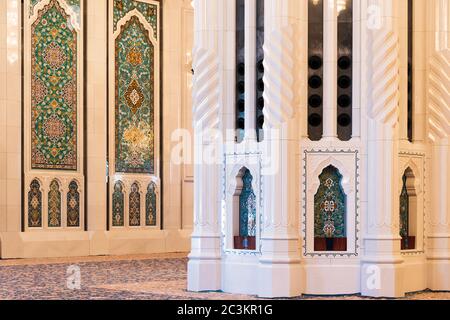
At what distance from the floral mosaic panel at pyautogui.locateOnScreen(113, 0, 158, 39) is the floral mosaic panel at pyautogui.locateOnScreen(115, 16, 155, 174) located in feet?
0.68

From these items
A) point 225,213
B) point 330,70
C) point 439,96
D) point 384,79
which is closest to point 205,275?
point 225,213

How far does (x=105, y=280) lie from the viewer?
1120 cm

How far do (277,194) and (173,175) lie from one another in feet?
32.4

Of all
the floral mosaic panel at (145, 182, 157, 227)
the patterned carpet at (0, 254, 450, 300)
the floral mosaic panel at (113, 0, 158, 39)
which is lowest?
the patterned carpet at (0, 254, 450, 300)

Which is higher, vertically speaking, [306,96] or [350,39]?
[350,39]

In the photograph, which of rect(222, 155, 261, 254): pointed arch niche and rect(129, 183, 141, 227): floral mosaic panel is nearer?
rect(222, 155, 261, 254): pointed arch niche

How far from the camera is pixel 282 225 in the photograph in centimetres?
897

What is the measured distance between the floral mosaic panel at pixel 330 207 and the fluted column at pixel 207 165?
3.62ft

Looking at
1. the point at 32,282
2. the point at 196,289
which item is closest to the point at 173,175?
the point at 32,282

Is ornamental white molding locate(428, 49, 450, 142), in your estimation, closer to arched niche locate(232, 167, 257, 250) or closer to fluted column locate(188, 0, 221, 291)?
arched niche locate(232, 167, 257, 250)

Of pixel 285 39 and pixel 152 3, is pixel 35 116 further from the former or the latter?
pixel 285 39

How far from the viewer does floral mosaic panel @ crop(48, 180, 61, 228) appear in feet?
54.1

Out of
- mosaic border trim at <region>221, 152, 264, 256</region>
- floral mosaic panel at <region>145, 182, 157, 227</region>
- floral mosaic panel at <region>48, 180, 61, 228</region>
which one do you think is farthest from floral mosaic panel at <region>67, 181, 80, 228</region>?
mosaic border trim at <region>221, 152, 264, 256</region>

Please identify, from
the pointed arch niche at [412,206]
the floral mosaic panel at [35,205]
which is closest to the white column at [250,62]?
the pointed arch niche at [412,206]
